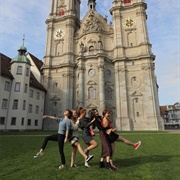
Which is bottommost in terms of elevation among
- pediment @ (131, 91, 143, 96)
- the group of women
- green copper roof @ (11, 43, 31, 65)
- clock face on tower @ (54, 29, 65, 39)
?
the group of women

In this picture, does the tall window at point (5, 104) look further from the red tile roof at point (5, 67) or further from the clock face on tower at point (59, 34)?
the clock face on tower at point (59, 34)

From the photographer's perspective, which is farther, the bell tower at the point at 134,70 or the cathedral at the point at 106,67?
the cathedral at the point at 106,67

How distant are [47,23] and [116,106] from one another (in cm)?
3295

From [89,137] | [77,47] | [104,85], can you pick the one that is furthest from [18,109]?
[89,137]

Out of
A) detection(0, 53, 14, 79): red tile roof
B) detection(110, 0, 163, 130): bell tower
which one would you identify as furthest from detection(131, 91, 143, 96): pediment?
detection(0, 53, 14, 79): red tile roof

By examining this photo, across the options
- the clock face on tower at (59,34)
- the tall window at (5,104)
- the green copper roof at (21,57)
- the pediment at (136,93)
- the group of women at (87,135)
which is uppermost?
the clock face on tower at (59,34)

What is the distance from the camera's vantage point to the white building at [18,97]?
2866 cm

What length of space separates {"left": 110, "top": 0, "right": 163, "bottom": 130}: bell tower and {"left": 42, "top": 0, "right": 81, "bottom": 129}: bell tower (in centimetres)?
1192

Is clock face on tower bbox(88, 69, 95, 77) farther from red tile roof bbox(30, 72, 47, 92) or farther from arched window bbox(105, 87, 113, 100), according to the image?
red tile roof bbox(30, 72, 47, 92)

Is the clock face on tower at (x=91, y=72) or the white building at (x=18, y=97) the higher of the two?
the clock face on tower at (x=91, y=72)

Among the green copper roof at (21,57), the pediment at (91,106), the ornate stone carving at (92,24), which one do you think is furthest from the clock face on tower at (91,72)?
the green copper roof at (21,57)

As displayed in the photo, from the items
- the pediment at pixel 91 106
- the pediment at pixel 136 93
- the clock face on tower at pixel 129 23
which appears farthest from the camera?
the clock face on tower at pixel 129 23

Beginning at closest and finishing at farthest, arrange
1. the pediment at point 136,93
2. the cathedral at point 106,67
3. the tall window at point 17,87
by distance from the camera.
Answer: the tall window at point 17,87, the cathedral at point 106,67, the pediment at point 136,93

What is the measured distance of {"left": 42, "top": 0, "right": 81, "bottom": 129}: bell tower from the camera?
39656mm
